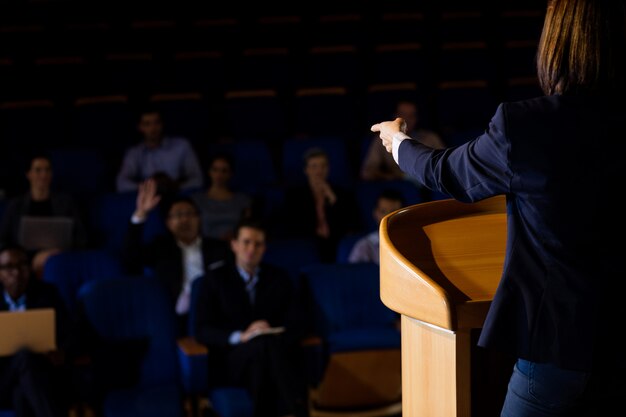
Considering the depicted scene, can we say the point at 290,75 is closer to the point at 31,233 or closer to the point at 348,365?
the point at 31,233

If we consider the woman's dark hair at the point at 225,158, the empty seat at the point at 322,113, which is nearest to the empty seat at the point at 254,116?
the empty seat at the point at 322,113

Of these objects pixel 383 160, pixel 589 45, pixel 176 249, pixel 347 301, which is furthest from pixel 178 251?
pixel 589 45

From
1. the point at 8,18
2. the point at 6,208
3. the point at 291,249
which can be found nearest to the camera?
the point at 291,249

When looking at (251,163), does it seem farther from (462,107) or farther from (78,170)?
(462,107)

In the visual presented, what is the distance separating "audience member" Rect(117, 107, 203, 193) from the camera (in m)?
2.56

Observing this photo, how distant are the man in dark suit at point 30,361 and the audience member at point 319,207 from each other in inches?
28.4

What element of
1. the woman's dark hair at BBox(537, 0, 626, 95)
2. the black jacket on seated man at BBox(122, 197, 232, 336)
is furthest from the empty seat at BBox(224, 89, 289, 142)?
the woman's dark hair at BBox(537, 0, 626, 95)

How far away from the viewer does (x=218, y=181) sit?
2373mm

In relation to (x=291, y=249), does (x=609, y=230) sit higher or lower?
higher

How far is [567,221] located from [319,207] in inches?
71.5

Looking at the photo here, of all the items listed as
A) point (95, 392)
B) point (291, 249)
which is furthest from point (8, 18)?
point (95, 392)

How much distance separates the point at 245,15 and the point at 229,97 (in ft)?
2.54

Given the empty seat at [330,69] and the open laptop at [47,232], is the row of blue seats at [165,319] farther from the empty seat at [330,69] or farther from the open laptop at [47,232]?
the empty seat at [330,69]

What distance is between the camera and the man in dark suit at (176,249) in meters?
2.09
